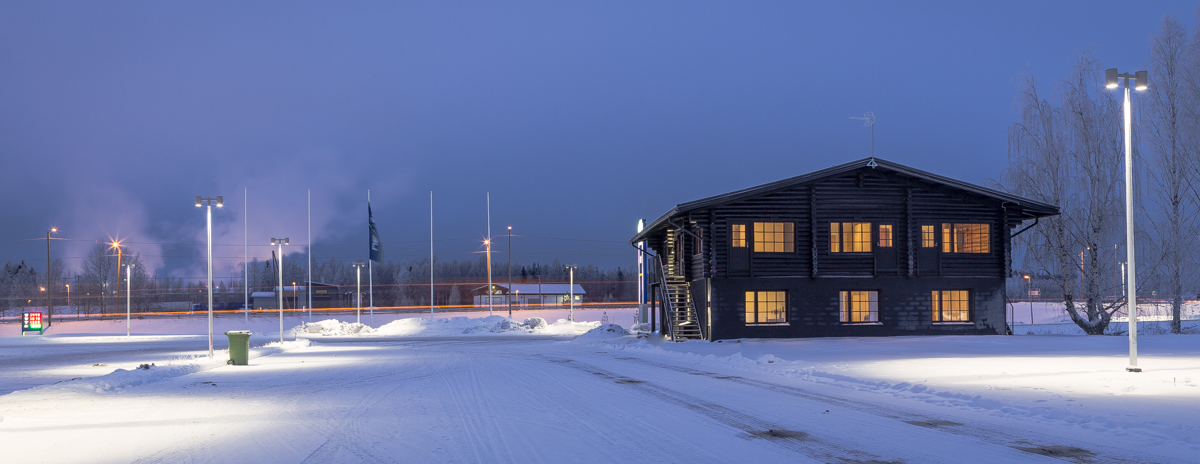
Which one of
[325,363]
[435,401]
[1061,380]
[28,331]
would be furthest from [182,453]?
[28,331]

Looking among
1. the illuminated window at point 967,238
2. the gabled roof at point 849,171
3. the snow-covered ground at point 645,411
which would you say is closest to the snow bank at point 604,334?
the gabled roof at point 849,171

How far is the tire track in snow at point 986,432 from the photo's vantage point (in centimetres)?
800

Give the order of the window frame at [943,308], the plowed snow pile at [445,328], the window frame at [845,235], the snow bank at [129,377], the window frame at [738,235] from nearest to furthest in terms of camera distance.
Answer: the snow bank at [129,377] → the window frame at [738,235] → the window frame at [845,235] → the window frame at [943,308] → the plowed snow pile at [445,328]

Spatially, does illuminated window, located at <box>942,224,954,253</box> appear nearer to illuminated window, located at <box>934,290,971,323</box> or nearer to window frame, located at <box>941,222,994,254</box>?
window frame, located at <box>941,222,994,254</box>

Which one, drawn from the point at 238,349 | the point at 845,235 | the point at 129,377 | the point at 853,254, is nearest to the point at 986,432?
the point at 129,377

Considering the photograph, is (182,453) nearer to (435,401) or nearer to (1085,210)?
(435,401)

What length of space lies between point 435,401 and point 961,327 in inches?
1012

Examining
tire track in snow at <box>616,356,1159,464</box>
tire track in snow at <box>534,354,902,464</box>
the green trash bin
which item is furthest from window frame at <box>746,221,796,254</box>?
the green trash bin

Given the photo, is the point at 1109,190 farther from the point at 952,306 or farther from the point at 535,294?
the point at 535,294

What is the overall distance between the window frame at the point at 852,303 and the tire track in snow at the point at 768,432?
1804 centimetres

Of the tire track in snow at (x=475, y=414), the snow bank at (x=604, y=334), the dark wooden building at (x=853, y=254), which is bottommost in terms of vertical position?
the snow bank at (x=604, y=334)

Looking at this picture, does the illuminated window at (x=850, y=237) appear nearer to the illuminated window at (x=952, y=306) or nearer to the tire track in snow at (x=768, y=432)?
the illuminated window at (x=952, y=306)

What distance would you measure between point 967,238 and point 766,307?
29.9 ft

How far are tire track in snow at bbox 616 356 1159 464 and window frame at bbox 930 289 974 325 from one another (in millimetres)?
20284
